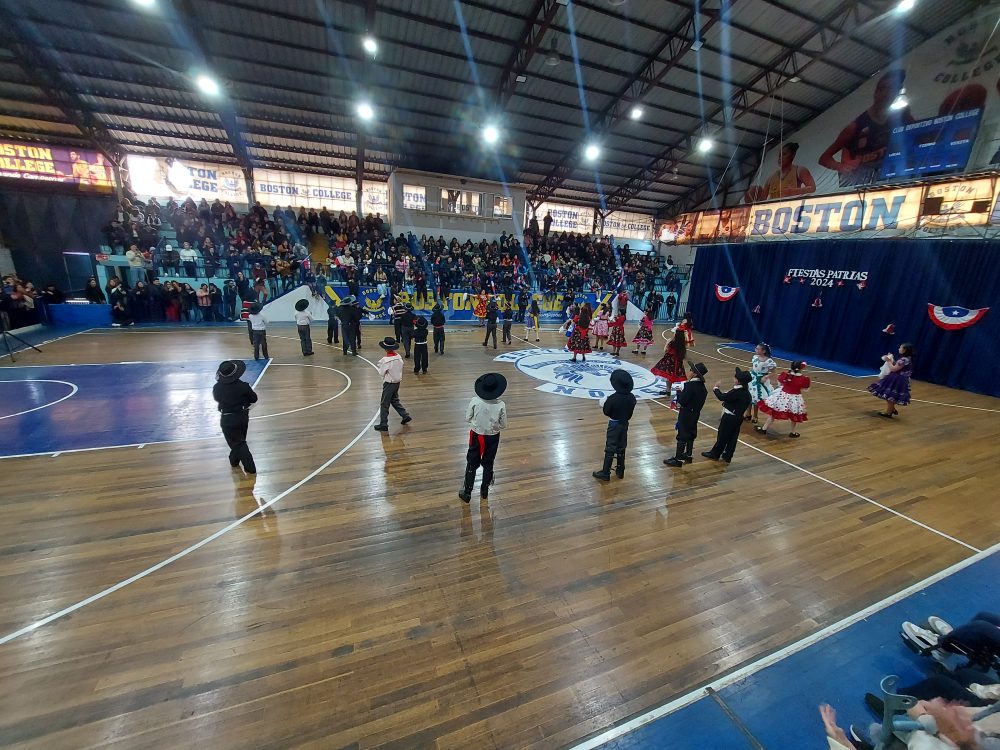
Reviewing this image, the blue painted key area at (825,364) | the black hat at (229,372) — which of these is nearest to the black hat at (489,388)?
the black hat at (229,372)

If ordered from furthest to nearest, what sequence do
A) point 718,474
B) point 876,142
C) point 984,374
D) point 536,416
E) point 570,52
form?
point 876,142 < point 570,52 < point 984,374 < point 536,416 < point 718,474

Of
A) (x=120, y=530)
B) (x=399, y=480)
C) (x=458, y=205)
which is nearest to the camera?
(x=120, y=530)

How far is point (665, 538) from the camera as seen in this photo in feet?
14.2

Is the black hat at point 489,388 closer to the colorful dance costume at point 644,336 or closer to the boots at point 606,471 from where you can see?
the boots at point 606,471

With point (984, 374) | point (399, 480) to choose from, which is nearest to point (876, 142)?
point (984, 374)

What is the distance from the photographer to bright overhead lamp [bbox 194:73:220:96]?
1451 centimetres

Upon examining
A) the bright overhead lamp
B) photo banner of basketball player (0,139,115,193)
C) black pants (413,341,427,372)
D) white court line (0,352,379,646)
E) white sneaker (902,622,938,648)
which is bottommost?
white court line (0,352,379,646)

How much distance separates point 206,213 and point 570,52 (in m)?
17.4

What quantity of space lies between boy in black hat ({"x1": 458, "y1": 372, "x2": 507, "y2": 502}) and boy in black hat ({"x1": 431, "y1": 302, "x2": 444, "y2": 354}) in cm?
658

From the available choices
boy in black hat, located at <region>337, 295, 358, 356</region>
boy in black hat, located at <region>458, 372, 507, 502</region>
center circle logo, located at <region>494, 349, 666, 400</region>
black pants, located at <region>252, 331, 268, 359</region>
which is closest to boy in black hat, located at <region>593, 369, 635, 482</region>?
boy in black hat, located at <region>458, 372, 507, 502</region>

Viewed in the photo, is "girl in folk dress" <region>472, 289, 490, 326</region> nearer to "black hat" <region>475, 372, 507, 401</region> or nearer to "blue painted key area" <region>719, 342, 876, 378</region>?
"blue painted key area" <region>719, 342, 876, 378</region>

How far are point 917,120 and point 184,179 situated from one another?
1330 inches

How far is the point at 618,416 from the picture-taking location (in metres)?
5.23

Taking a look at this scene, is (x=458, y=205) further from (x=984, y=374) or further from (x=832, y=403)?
(x=984, y=374)
